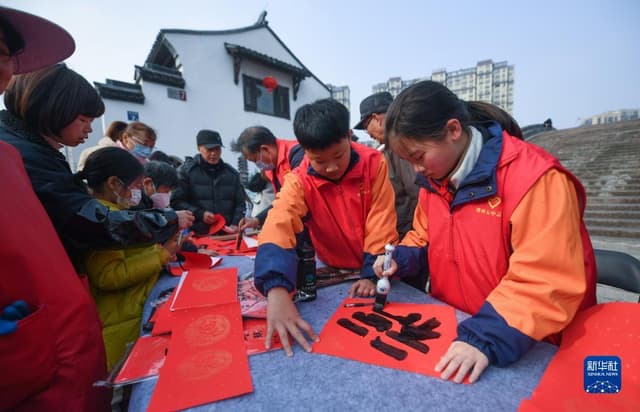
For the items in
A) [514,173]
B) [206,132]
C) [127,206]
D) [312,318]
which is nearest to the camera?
[514,173]

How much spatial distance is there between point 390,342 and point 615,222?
694cm

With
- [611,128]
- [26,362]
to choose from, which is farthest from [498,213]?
[611,128]

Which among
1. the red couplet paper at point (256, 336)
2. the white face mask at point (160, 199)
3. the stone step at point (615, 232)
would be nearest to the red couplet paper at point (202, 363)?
the red couplet paper at point (256, 336)

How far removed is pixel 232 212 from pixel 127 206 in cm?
206

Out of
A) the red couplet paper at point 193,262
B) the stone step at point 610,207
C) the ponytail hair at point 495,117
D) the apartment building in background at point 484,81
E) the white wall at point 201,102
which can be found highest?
the apartment building in background at point 484,81

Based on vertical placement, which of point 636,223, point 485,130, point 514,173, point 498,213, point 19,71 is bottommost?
point 636,223

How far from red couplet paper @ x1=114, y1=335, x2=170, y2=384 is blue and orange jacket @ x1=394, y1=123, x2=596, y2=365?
30.8 inches

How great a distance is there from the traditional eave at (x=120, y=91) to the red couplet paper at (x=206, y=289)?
6.62 metres

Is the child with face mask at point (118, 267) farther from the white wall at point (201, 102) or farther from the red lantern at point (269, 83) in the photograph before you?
the red lantern at point (269, 83)

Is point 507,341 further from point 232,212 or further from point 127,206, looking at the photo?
point 232,212

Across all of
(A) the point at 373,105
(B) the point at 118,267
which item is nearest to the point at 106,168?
(B) the point at 118,267

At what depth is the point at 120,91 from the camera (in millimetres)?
6391

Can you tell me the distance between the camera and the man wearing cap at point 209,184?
3195 millimetres

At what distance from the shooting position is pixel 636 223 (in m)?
5.30
